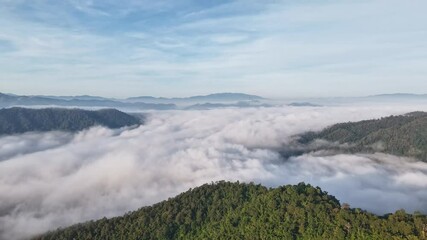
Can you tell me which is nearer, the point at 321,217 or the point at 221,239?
the point at 321,217

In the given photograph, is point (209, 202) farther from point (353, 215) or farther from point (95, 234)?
point (353, 215)

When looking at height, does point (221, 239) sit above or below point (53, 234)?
above

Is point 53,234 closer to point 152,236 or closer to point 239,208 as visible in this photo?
point 152,236

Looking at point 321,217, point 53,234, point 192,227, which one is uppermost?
point 321,217

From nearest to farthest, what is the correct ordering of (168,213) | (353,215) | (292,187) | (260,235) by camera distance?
(353,215)
(260,235)
(292,187)
(168,213)

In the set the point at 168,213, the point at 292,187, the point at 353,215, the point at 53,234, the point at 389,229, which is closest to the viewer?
the point at 389,229

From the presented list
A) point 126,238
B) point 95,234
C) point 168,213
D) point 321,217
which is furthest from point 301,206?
point 95,234
